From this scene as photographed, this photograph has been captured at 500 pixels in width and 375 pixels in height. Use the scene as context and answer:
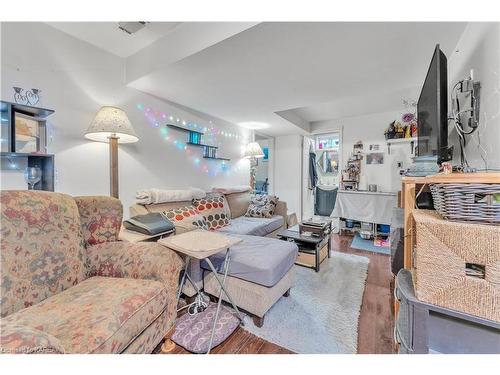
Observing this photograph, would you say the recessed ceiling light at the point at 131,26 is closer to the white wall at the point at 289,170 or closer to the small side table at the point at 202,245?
the small side table at the point at 202,245

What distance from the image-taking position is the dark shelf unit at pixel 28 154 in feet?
4.45

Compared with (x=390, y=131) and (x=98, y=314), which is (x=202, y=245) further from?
(x=390, y=131)

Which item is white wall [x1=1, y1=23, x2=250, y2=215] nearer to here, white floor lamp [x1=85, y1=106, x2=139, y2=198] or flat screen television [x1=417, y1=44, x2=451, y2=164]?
white floor lamp [x1=85, y1=106, x2=139, y2=198]

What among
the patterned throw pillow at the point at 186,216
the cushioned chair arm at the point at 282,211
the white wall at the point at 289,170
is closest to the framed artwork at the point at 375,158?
the white wall at the point at 289,170

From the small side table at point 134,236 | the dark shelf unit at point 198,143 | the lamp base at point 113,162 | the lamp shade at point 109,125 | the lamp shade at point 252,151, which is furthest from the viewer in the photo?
the lamp shade at point 252,151

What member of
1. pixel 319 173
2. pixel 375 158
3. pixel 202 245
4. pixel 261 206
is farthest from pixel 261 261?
pixel 319 173

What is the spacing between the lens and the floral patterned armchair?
0.81m

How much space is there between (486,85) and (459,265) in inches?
41.6

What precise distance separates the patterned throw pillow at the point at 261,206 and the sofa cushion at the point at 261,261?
4.65 ft

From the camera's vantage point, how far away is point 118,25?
169cm

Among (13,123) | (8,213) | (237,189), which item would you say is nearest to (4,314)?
(8,213)

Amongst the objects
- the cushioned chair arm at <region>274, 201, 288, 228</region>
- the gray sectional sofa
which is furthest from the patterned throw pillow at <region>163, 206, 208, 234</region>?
the cushioned chair arm at <region>274, 201, 288, 228</region>

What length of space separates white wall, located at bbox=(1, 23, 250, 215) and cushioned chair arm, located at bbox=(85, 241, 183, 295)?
0.93 metres

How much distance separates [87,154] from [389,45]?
274cm
